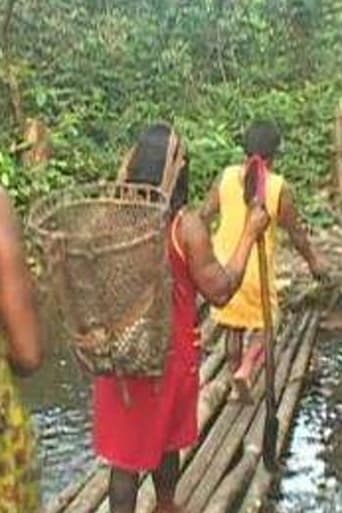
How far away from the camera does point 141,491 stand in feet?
17.6

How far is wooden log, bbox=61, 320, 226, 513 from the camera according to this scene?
5422 mm

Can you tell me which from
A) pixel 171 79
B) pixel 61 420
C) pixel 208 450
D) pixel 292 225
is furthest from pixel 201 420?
pixel 171 79

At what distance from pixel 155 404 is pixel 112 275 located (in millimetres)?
661

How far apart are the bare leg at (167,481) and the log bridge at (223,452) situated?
14 cm

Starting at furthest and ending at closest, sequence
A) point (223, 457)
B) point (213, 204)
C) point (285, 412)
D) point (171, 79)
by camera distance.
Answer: point (171, 79) < point (285, 412) < point (213, 204) < point (223, 457)

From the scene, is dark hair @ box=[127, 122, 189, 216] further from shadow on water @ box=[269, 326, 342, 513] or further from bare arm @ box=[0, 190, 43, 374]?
shadow on water @ box=[269, 326, 342, 513]

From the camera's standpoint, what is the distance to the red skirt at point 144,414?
461 cm

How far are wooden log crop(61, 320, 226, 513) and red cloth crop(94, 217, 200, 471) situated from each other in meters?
0.73

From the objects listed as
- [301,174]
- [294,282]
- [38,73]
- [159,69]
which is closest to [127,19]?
[159,69]

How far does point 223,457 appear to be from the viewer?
20.2 feet

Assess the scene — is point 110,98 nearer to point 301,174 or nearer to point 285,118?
point 285,118

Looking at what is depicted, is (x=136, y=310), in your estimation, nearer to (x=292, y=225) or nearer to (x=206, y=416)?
(x=292, y=225)

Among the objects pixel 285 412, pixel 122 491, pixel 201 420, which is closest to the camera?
pixel 122 491

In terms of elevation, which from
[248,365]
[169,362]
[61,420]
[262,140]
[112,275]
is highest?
[262,140]
